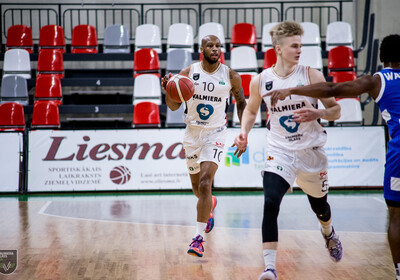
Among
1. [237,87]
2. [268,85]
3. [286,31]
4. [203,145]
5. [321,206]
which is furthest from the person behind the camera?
[237,87]

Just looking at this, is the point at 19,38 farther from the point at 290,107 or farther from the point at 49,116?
the point at 290,107

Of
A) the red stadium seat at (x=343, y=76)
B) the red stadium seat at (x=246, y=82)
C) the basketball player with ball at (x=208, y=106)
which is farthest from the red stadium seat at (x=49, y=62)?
the basketball player with ball at (x=208, y=106)

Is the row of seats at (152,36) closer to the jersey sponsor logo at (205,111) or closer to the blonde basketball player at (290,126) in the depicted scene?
the jersey sponsor logo at (205,111)

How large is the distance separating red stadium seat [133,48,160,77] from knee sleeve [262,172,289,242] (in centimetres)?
904

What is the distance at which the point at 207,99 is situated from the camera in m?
→ 5.87

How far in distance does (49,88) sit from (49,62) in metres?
1.02

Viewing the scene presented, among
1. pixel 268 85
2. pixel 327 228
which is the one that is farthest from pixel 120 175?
pixel 268 85

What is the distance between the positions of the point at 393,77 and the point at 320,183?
125 centimetres

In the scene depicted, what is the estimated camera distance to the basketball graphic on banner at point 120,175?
1083cm

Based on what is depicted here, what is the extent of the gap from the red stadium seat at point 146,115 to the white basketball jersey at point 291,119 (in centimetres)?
710

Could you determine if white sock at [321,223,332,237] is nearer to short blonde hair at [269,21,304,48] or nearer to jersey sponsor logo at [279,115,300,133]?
jersey sponsor logo at [279,115,300,133]

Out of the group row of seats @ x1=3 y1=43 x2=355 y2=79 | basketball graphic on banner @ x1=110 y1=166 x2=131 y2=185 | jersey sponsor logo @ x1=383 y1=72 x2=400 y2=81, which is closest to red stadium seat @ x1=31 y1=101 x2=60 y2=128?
row of seats @ x1=3 y1=43 x2=355 y2=79

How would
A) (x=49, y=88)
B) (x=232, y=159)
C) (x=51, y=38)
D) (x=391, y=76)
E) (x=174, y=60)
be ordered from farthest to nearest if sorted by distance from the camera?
(x=51, y=38) → (x=174, y=60) → (x=49, y=88) → (x=232, y=159) → (x=391, y=76)

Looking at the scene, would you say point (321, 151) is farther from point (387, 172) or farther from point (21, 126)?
point (21, 126)
